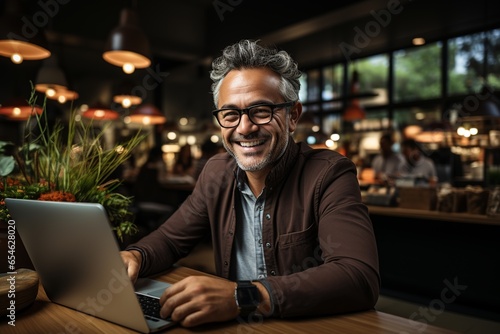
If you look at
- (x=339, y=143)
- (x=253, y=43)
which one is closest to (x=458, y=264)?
(x=253, y=43)

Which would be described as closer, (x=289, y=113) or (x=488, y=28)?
(x=289, y=113)

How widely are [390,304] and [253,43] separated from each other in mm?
2421

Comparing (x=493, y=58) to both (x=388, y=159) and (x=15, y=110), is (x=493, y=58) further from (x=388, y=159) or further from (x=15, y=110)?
(x=15, y=110)

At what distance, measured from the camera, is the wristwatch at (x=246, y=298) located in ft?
3.12

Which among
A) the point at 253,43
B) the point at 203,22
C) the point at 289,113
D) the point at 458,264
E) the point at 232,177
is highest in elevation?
the point at 203,22

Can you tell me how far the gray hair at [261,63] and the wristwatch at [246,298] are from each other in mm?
782

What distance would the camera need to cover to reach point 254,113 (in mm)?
1466

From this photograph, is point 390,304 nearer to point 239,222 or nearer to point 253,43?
point 239,222

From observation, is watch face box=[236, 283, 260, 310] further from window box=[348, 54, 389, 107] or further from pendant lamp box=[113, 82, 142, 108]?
window box=[348, 54, 389, 107]

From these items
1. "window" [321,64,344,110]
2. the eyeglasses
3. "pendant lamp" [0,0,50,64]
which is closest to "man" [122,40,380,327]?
the eyeglasses

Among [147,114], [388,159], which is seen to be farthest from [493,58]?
[147,114]

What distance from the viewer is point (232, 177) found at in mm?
1657

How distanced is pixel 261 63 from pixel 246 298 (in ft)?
2.86

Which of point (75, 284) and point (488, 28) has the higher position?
point (488, 28)
